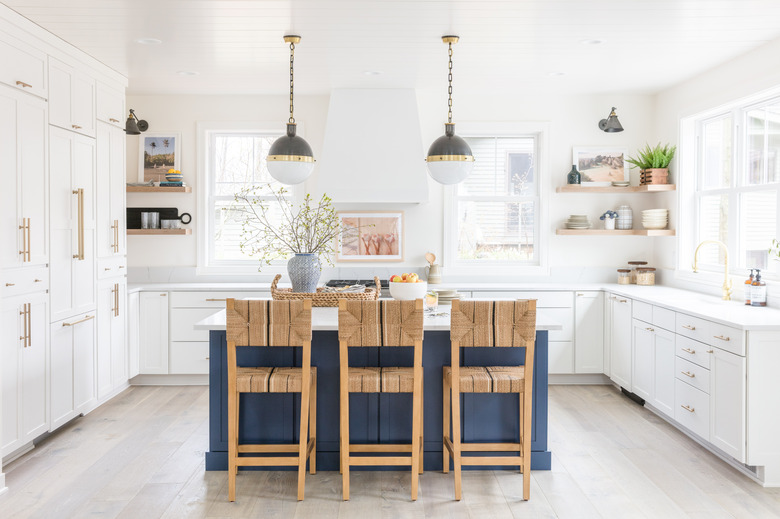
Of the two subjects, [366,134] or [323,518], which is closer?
[323,518]

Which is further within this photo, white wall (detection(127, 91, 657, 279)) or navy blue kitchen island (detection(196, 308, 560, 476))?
white wall (detection(127, 91, 657, 279))

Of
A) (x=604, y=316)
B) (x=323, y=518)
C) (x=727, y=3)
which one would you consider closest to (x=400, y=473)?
(x=323, y=518)

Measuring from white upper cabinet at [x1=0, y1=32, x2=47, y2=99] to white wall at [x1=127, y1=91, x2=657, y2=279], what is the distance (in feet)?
6.63

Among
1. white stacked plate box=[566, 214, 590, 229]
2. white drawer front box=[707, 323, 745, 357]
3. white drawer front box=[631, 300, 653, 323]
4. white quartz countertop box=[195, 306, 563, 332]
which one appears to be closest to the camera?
white quartz countertop box=[195, 306, 563, 332]

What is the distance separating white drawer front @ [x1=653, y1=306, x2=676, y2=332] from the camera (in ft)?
14.0

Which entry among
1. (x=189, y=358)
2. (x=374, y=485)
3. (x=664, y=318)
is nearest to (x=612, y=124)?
(x=664, y=318)

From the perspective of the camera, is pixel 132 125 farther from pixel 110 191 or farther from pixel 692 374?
pixel 692 374

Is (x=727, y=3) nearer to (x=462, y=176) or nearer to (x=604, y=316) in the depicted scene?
(x=462, y=176)

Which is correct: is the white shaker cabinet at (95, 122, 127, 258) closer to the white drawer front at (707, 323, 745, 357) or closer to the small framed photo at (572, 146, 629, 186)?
the small framed photo at (572, 146, 629, 186)

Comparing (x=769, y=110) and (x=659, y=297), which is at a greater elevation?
(x=769, y=110)

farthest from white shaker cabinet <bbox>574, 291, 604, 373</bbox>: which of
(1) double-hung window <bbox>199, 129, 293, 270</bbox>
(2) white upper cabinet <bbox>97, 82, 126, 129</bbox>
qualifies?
(2) white upper cabinet <bbox>97, 82, 126, 129</bbox>

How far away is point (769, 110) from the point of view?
4.38 meters

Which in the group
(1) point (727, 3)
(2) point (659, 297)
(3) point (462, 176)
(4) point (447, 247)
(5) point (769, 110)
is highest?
(1) point (727, 3)

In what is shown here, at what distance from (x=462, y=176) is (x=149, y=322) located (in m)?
3.16
